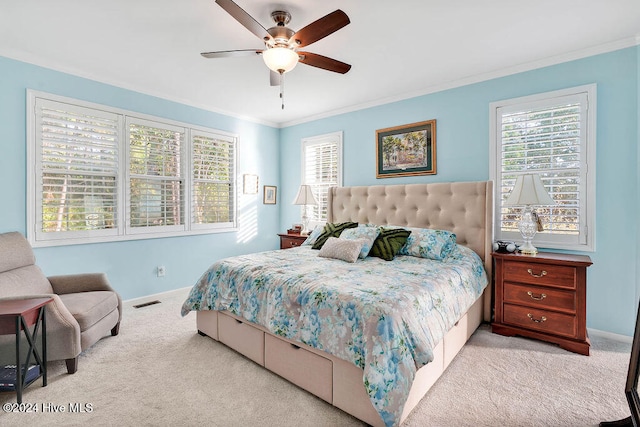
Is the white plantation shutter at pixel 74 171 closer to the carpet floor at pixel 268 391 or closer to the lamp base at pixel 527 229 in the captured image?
the carpet floor at pixel 268 391

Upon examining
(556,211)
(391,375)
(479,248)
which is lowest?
(391,375)

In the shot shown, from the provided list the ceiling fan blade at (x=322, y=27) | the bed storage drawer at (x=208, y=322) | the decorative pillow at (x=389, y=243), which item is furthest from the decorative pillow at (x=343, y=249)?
the ceiling fan blade at (x=322, y=27)

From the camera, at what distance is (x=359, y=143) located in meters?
4.49

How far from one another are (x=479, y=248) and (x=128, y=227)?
4073 millimetres

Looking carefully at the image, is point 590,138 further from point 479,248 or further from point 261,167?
point 261,167

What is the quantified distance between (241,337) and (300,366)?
677 mm

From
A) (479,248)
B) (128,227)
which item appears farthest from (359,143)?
(128,227)

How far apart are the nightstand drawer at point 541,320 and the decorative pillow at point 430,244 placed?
745 millimetres

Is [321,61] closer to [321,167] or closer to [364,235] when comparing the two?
[364,235]

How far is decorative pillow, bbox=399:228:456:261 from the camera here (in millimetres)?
2992

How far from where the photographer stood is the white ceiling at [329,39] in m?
2.24

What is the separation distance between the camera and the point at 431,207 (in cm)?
361

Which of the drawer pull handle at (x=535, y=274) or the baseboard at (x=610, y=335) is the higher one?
the drawer pull handle at (x=535, y=274)

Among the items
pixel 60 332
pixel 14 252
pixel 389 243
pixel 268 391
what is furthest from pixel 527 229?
pixel 14 252
